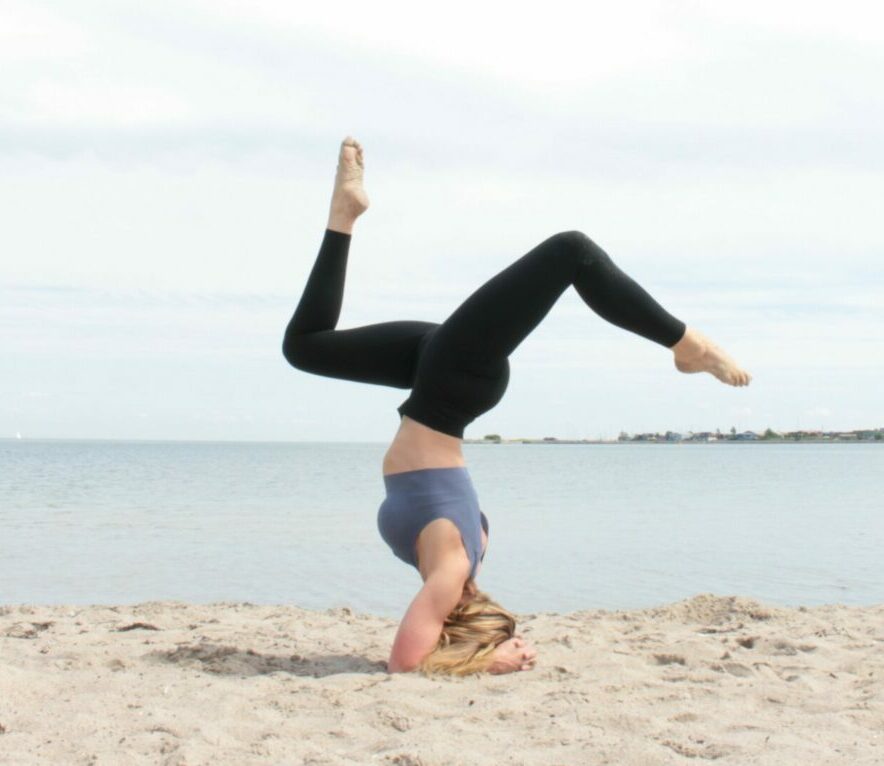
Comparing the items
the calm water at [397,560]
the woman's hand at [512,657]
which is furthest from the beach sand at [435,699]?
the calm water at [397,560]

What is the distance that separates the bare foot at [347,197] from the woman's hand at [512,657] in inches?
70.9

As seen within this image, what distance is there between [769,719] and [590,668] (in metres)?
0.97

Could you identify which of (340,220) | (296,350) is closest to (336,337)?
(296,350)

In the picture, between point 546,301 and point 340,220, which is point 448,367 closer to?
point 546,301

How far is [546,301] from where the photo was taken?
4.07 meters

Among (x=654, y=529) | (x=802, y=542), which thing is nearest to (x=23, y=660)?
(x=802, y=542)

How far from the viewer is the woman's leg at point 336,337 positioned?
427 centimetres

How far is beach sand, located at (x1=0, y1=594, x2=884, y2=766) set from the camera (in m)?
3.10

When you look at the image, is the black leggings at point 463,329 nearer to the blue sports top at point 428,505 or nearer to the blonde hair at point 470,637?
the blue sports top at point 428,505

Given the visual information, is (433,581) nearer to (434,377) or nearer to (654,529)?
(434,377)

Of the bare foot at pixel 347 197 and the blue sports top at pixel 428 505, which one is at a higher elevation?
the bare foot at pixel 347 197

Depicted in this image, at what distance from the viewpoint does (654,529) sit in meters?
15.2

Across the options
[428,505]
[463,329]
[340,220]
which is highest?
[340,220]

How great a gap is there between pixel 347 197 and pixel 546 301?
2.95ft
